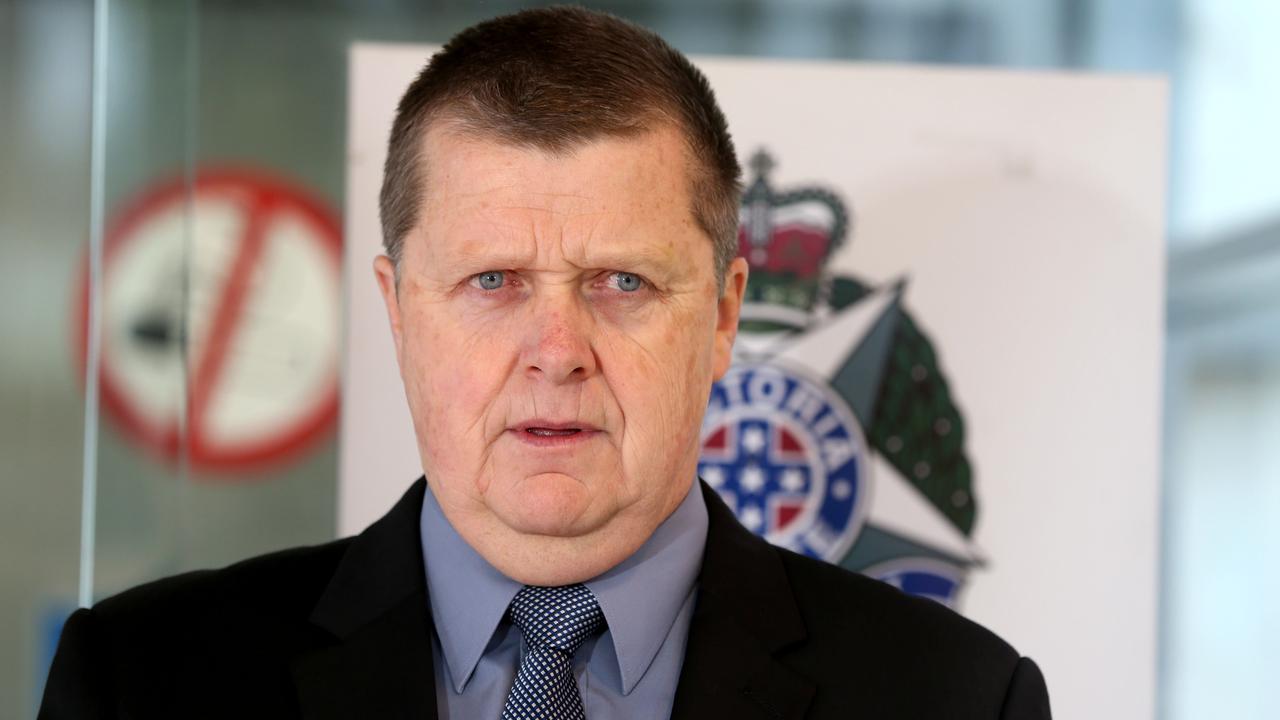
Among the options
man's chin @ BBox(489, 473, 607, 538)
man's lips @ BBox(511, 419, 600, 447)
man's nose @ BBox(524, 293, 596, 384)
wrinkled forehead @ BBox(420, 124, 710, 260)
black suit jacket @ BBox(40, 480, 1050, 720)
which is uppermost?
wrinkled forehead @ BBox(420, 124, 710, 260)

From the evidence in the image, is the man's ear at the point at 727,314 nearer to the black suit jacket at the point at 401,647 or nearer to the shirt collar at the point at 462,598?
the black suit jacket at the point at 401,647

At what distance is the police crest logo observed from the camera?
103 inches

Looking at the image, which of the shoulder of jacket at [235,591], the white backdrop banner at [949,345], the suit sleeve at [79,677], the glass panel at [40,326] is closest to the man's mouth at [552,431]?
the shoulder of jacket at [235,591]

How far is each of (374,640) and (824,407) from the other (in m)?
1.23

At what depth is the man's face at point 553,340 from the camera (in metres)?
1.57

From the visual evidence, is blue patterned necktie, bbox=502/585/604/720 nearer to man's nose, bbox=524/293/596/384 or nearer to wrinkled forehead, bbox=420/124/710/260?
man's nose, bbox=524/293/596/384

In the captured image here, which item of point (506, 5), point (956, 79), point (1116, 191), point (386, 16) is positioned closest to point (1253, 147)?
point (1116, 191)

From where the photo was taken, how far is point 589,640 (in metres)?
1.67

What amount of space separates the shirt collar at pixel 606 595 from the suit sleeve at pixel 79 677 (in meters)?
0.40

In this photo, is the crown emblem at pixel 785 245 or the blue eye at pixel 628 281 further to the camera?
the crown emblem at pixel 785 245

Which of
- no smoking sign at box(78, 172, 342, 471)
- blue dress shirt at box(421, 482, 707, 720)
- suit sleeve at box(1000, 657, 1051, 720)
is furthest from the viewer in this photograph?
no smoking sign at box(78, 172, 342, 471)

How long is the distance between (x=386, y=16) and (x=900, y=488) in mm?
1380

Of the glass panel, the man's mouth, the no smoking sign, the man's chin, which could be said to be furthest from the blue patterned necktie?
the glass panel

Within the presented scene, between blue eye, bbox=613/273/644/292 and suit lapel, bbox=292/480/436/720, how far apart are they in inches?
17.4
